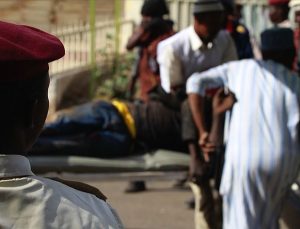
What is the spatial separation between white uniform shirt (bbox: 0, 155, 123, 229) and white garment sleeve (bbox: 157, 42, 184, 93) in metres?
3.27

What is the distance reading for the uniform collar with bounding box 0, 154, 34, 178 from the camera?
5.22 feet

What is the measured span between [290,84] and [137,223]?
2.47m

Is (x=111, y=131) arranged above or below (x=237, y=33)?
below

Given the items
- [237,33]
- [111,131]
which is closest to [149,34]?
[237,33]

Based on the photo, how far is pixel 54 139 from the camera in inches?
200

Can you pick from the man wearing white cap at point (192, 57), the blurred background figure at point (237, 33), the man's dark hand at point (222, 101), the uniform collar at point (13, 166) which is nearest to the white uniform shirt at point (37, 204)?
the uniform collar at point (13, 166)

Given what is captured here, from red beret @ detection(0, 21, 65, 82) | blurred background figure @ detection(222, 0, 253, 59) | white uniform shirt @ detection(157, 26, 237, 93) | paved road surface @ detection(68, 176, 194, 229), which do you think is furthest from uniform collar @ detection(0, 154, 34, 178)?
blurred background figure @ detection(222, 0, 253, 59)

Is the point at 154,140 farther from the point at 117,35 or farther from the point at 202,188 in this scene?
the point at 117,35

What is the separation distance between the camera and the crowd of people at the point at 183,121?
5.24 ft

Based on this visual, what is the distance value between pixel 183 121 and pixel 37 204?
3338mm

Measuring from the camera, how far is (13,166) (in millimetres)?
1603

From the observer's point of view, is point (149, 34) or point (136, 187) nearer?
point (149, 34)

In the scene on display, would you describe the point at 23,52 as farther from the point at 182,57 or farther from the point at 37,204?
the point at 182,57

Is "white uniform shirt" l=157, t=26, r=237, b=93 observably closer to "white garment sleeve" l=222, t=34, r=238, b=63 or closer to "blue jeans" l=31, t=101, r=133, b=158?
"white garment sleeve" l=222, t=34, r=238, b=63
